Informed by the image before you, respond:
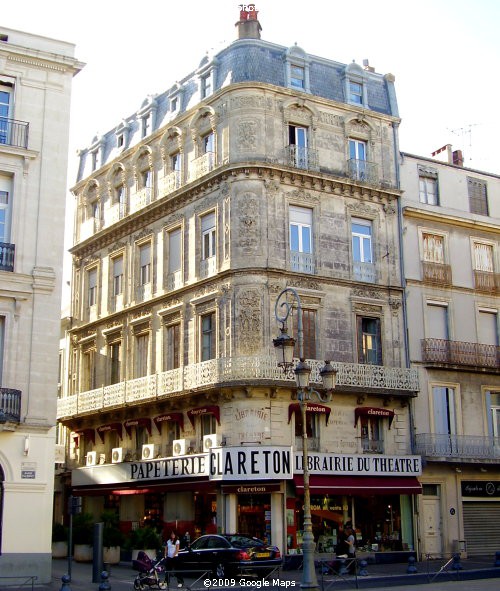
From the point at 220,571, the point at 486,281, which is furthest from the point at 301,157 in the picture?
the point at 220,571

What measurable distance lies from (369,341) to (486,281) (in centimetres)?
679

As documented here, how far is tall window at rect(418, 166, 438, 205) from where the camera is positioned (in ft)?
116

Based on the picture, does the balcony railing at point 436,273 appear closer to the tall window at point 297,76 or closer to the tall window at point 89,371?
the tall window at point 297,76

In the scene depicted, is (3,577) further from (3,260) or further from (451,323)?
(451,323)

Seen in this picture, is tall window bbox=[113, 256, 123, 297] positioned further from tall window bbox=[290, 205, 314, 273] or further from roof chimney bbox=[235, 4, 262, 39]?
roof chimney bbox=[235, 4, 262, 39]

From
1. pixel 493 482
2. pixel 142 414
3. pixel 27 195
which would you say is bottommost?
pixel 493 482

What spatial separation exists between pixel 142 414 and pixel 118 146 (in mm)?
12279

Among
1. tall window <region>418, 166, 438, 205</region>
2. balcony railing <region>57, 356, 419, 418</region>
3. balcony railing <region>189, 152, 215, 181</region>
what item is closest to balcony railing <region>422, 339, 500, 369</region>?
balcony railing <region>57, 356, 419, 418</region>

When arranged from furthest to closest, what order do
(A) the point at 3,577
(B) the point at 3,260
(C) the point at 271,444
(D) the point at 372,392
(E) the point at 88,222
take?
1. (E) the point at 88,222
2. (D) the point at 372,392
3. (C) the point at 271,444
4. (B) the point at 3,260
5. (A) the point at 3,577

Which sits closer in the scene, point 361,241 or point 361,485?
point 361,485

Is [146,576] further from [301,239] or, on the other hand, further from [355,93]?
[355,93]

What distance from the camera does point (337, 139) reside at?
33188 millimetres

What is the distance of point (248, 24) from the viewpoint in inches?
1335

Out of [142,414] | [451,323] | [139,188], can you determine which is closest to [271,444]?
[142,414]
